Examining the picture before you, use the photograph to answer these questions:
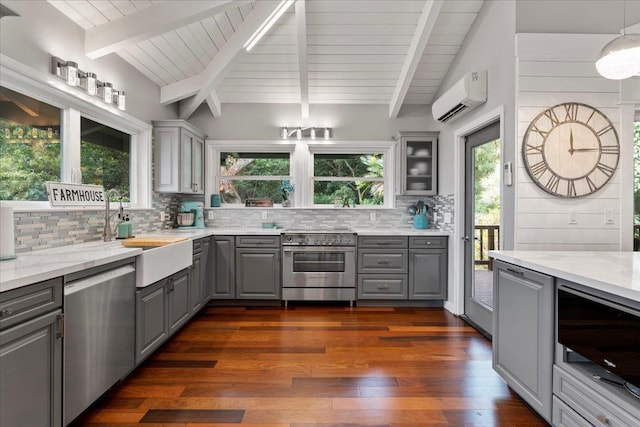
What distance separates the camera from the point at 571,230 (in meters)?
2.58

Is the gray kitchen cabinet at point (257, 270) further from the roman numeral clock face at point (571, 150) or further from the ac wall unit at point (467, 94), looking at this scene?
the roman numeral clock face at point (571, 150)

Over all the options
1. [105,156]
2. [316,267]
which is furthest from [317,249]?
[105,156]

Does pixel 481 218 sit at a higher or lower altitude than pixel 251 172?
lower

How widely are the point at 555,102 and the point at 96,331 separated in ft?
11.2

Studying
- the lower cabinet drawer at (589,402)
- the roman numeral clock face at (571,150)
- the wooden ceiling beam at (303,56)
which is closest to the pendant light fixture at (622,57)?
the roman numeral clock face at (571,150)

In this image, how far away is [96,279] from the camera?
1953 mm

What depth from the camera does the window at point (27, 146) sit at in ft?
7.20

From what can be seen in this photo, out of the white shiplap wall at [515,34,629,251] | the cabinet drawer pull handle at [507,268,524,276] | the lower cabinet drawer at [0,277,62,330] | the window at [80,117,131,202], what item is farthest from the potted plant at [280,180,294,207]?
the lower cabinet drawer at [0,277,62,330]

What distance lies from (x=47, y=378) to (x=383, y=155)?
424 centimetres

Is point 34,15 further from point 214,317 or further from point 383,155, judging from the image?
point 383,155

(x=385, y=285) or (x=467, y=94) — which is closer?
(x=467, y=94)

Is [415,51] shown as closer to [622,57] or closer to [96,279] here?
[622,57]

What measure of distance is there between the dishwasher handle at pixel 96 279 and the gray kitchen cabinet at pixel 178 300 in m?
0.66

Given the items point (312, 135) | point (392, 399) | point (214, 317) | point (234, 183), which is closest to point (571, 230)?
point (392, 399)
